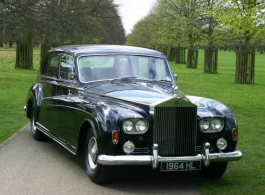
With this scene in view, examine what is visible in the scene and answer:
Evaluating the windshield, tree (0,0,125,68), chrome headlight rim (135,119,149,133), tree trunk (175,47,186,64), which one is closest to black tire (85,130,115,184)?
chrome headlight rim (135,119,149,133)

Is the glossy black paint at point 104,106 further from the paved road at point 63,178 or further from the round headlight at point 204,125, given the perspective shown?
the paved road at point 63,178

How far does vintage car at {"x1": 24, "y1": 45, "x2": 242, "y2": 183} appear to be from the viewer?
6.47 meters

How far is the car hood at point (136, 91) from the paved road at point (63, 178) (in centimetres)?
99

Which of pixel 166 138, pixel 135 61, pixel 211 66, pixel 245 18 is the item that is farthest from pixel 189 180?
pixel 211 66

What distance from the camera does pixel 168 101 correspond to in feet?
21.5

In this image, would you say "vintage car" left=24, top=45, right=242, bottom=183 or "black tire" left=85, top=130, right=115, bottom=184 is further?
"black tire" left=85, top=130, right=115, bottom=184

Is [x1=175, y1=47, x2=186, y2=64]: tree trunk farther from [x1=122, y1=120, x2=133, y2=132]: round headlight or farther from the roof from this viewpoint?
[x1=122, y1=120, x2=133, y2=132]: round headlight

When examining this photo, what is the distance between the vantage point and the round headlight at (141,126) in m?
6.50

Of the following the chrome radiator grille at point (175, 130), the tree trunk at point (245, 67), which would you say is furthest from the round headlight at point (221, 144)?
the tree trunk at point (245, 67)

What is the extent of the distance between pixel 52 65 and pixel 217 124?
156 inches

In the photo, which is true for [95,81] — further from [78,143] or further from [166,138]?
[166,138]

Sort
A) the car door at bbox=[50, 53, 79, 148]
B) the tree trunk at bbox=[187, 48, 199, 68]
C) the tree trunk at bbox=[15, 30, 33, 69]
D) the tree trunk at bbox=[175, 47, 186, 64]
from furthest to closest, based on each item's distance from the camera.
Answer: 1. the tree trunk at bbox=[175, 47, 186, 64]
2. the tree trunk at bbox=[187, 48, 199, 68]
3. the tree trunk at bbox=[15, 30, 33, 69]
4. the car door at bbox=[50, 53, 79, 148]

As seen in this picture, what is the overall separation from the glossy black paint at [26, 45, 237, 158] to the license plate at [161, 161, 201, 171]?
30 centimetres

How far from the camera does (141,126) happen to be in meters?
6.52
